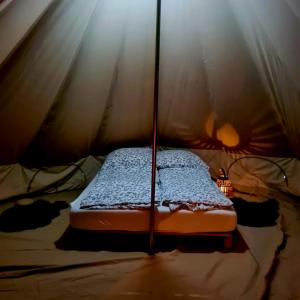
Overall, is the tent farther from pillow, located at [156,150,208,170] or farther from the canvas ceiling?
pillow, located at [156,150,208,170]

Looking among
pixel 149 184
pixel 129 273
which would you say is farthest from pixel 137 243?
pixel 149 184

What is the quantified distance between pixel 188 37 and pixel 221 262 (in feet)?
6.87

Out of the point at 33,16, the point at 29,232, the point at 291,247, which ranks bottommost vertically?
the point at 29,232

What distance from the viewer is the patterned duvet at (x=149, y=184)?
2.49 metres

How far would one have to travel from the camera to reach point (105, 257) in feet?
7.88

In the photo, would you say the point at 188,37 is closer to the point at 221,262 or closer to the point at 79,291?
the point at 221,262

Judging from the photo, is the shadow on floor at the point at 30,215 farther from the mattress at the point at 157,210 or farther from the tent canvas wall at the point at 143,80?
the mattress at the point at 157,210

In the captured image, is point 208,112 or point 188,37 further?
point 208,112

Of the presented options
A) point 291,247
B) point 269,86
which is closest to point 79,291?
point 291,247

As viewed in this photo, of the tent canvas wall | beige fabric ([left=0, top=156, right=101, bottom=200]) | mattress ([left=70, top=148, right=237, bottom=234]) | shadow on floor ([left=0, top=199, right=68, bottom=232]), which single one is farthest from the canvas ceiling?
mattress ([left=70, top=148, right=237, bottom=234])

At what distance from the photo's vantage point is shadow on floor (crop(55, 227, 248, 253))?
100.0 inches

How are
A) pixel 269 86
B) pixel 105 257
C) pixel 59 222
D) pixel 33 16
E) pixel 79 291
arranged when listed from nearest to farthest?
Answer: pixel 79 291 → pixel 33 16 → pixel 105 257 → pixel 59 222 → pixel 269 86

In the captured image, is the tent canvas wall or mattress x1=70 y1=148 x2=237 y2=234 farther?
the tent canvas wall

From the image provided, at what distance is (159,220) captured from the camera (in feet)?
8.11
